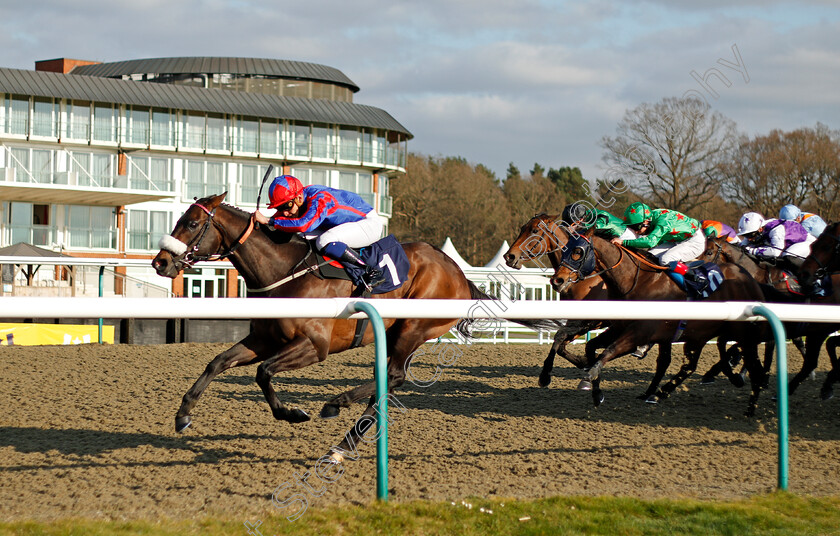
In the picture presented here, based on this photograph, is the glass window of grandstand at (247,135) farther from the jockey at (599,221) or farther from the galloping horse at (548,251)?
the jockey at (599,221)

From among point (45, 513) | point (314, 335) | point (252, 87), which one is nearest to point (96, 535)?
point (45, 513)

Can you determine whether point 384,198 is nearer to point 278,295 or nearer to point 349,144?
point 349,144

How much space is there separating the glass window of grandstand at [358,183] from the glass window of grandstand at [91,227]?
915 centimetres

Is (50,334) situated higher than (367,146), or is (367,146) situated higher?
(367,146)

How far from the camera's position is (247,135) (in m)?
32.8

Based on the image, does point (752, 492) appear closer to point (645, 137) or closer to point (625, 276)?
point (625, 276)

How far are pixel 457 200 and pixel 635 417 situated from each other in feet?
108

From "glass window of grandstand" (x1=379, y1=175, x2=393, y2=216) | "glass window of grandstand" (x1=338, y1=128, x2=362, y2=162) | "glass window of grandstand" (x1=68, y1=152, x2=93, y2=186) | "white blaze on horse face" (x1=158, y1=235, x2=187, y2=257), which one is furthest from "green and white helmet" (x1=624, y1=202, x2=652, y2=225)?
"glass window of grandstand" (x1=379, y1=175, x2=393, y2=216)

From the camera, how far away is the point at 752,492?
3373 millimetres

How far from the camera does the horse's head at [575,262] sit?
240 inches

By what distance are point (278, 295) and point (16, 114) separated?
92.8 feet

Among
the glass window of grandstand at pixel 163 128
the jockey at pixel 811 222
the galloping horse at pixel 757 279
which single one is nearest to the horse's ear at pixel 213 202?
the galloping horse at pixel 757 279

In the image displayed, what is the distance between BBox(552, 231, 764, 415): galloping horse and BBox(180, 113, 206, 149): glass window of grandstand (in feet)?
91.0

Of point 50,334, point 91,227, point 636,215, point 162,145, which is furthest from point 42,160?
point 636,215
